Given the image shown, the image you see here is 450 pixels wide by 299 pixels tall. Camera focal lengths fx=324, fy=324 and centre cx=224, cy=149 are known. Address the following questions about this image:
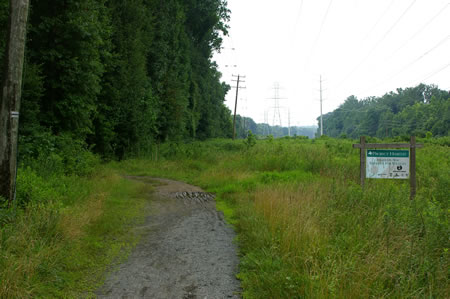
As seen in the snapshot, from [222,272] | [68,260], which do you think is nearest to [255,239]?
[222,272]

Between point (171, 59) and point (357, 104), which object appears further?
point (357, 104)

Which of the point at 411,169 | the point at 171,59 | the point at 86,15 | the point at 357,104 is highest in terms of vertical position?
the point at 357,104

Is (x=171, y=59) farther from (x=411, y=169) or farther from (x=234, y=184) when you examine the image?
(x=411, y=169)

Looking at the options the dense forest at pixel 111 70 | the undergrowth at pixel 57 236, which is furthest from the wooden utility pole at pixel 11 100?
the dense forest at pixel 111 70

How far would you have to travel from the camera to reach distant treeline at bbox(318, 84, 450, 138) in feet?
248

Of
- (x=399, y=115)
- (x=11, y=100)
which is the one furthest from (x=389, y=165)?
(x=399, y=115)

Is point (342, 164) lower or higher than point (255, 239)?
higher

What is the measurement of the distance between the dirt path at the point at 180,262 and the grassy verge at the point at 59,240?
39 cm

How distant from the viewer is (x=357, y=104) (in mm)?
168625

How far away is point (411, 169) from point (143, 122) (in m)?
19.6

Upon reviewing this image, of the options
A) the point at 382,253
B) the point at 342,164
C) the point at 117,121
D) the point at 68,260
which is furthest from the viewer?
the point at 117,121

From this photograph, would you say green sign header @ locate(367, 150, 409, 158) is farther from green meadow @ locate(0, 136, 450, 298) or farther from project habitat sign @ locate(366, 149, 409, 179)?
green meadow @ locate(0, 136, 450, 298)

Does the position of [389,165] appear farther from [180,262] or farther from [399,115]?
[399,115]

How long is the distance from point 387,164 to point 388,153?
11.9 inches
